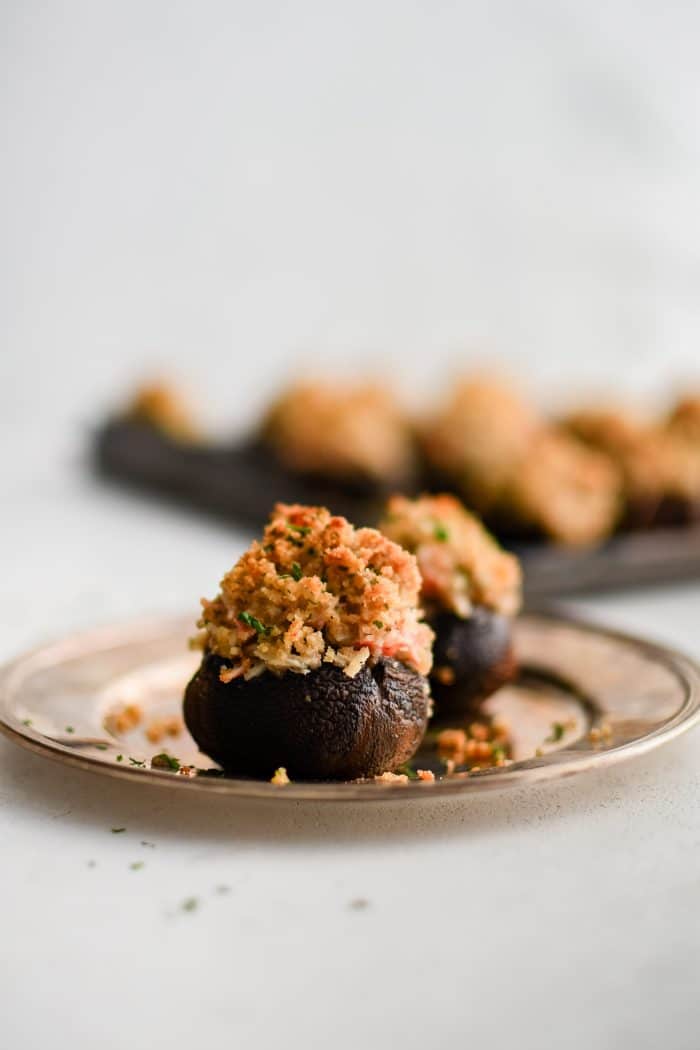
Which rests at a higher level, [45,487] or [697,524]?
[697,524]

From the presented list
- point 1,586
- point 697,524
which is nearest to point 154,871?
point 1,586

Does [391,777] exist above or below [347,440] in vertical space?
below

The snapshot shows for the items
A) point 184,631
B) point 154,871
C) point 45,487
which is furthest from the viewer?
point 45,487

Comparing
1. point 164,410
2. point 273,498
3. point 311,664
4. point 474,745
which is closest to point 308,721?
point 311,664

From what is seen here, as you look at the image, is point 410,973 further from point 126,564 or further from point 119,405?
point 119,405

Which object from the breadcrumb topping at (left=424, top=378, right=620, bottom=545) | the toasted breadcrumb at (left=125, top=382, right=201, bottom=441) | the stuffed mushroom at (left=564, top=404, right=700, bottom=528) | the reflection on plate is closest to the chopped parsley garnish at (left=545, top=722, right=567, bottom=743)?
the reflection on plate

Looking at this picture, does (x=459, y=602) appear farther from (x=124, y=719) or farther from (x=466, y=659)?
(x=124, y=719)

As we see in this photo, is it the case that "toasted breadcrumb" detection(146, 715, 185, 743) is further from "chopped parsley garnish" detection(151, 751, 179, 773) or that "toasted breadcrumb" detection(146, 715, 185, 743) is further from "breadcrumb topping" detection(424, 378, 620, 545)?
"breadcrumb topping" detection(424, 378, 620, 545)
